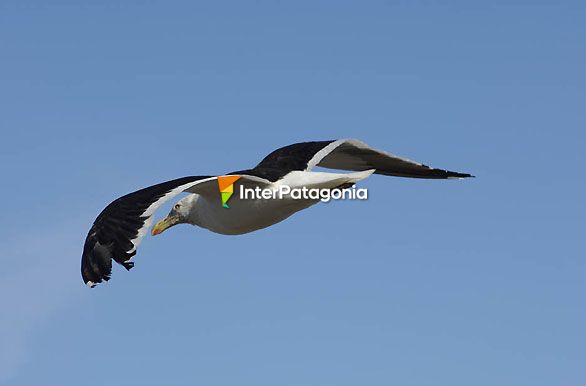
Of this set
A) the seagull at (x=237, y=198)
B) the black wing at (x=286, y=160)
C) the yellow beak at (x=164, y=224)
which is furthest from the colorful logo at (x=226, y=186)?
the yellow beak at (x=164, y=224)

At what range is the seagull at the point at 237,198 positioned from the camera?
12836 mm

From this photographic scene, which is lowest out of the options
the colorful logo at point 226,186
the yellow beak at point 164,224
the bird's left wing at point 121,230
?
the bird's left wing at point 121,230

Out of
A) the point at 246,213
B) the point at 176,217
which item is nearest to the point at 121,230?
the point at 246,213

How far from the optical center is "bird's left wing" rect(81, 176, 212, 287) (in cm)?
1272

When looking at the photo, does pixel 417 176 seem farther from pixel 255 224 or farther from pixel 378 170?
pixel 255 224

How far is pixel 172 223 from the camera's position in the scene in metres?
17.1

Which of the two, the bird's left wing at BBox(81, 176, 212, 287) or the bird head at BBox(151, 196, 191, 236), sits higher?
the bird head at BBox(151, 196, 191, 236)

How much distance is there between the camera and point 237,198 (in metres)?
15.1

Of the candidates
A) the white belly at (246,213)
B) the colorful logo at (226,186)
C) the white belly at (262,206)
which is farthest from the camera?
the white belly at (246,213)

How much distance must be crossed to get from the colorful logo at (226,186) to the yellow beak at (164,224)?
209 cm

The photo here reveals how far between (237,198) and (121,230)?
8.51 ft

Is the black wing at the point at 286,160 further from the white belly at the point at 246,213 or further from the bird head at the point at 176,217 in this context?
the bird head at the point at 176,217

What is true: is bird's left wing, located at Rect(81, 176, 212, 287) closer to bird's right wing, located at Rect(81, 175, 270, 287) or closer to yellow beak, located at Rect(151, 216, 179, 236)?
bird's right wing, located at Rect(81, 175, 270, 287)

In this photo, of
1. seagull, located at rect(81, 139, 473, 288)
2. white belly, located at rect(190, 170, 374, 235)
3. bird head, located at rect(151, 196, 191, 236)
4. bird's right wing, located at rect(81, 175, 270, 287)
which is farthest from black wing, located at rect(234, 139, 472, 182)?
bird's right wing, located at rect(81, 175, 270, 287)
